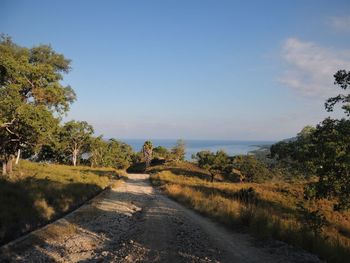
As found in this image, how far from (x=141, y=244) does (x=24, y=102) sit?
19682mm

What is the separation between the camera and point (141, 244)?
37.2 ft

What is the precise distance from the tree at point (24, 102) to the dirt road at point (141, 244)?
36.4 ft

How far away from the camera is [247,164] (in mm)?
76062

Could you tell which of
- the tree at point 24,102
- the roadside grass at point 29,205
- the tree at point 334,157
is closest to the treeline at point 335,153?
the tree at point 334,157

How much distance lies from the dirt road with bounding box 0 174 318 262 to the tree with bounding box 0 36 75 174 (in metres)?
11.1

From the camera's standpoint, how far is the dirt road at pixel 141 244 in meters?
10.0

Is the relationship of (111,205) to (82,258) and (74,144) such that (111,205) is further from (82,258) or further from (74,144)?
(74,144)

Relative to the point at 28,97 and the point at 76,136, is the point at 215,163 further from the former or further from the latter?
the point at 28,97

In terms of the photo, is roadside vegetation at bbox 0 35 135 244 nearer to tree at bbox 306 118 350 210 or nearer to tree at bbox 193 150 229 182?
tree at bbox 306 118 350 210

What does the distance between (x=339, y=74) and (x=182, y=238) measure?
7.15m

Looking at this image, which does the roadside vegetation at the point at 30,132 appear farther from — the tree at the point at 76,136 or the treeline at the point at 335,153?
the tree at the point at 76,136

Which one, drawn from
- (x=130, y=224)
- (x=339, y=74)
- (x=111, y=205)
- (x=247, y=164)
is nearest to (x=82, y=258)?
(x=130, y=224)

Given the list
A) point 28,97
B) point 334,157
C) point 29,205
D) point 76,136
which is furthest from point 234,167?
point 334,157

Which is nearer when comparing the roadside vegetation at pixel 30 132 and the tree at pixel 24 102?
the roadside vegetation at pixel 30 132
